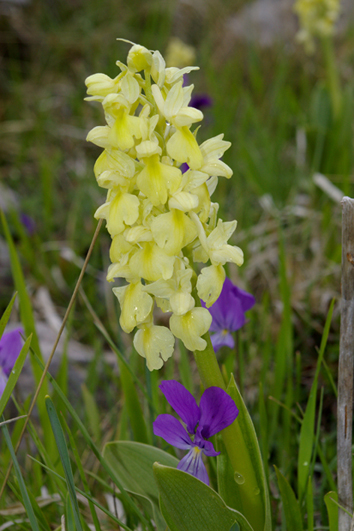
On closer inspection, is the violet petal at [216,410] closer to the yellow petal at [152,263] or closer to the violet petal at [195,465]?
the violet petal at [195,465]

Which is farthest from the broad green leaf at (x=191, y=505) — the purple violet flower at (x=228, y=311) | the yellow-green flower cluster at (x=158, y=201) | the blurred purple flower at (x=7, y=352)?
the blurred purple flower at (x=7, y=352)

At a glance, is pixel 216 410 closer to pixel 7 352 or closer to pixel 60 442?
pixel 60 442

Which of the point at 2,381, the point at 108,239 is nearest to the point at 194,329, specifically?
the point at 2,381

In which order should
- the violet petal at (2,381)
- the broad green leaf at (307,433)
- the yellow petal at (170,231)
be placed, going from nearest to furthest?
the yellow petal at (170,231) < the broad green leaf at (307,433) < the violet petal at (2,381)

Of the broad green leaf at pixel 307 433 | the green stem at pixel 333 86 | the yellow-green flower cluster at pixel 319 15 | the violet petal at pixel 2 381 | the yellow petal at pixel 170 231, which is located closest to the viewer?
the yellow petal at pixel 170 231

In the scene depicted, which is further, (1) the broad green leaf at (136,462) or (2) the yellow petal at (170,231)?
(1) the broad green leaf at (136,462)

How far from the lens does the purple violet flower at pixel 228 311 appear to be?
0.97 metres

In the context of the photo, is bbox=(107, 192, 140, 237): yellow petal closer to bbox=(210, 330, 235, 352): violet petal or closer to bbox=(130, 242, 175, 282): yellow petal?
bbox=(130, 242, 175, 282): yellow petal

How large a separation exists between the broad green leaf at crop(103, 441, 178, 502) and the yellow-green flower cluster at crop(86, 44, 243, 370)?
201 mm

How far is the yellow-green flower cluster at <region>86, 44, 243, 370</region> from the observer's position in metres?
0.62

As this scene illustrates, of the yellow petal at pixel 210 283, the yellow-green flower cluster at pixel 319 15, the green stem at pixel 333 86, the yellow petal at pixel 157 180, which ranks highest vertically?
the yellow-green flower cluster at pixel 319 15

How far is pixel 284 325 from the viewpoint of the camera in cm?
111

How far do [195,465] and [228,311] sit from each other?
328mm

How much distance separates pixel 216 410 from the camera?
684 mm
